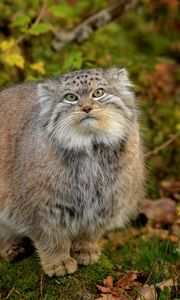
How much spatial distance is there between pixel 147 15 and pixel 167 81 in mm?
2292

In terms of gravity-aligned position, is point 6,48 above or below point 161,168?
above

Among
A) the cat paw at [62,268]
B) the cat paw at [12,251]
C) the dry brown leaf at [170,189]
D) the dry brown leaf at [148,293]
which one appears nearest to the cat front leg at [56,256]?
the cat paw at [62,268]

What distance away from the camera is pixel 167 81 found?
27.2 ft

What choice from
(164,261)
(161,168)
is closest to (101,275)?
(164,261)

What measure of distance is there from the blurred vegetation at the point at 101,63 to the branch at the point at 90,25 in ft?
0.32

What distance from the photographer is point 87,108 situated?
414cm

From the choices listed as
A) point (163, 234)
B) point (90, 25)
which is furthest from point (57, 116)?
point (90, 25)

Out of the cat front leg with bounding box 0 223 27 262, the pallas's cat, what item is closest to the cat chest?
the pallas's cat

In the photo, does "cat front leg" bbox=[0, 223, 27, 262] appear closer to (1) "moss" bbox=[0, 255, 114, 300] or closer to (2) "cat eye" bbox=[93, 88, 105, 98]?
(1) "moss" bbox=[0, 255, 114, 300]

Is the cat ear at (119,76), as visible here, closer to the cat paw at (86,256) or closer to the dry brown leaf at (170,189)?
the cat paw at (86,256)

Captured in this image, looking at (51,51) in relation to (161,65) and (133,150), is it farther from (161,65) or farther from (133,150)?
(133,150)

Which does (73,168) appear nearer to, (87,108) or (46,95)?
(87,108)

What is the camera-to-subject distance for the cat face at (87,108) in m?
4.20

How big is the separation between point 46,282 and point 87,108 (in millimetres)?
1301
